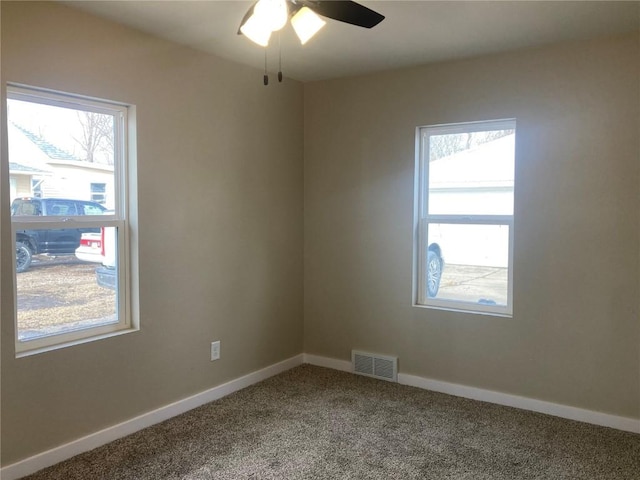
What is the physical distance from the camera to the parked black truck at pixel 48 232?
8.39 ft

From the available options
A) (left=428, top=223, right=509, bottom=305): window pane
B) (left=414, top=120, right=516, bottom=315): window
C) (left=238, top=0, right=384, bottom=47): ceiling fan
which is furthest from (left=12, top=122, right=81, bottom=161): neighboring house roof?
(left=428, top=223, right=509, bottom=305): window pane

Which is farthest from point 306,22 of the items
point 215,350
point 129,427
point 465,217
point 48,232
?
point 129,427

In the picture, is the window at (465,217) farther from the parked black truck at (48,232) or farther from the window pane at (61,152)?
the parked black truck at (48,232)

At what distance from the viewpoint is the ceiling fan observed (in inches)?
79.4

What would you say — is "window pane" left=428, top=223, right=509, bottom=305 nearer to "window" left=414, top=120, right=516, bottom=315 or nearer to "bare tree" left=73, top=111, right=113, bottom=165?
"window" left=414, top=120, right=516, bottom=315

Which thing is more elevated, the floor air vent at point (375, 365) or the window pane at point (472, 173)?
the window pane at point (472, 173)

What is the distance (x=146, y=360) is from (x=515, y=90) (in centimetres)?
295

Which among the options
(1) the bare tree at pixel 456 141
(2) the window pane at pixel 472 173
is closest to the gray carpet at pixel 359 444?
(2) the window pane at pixel 472 173

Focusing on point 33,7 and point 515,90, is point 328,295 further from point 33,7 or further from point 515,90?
point 33,7

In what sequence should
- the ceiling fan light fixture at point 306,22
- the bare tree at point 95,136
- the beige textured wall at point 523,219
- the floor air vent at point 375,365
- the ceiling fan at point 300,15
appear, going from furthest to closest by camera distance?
the floor air vent at point 375,365 < the beige textured wall at point 523,219 < the bare tree at point 95,136 < the ceiling fan light fixture at point 306,22 < the ceiling fan at point 300,15

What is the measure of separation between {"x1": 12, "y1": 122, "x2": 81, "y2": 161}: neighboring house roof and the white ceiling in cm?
70

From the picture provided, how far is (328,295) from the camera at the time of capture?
4.27m

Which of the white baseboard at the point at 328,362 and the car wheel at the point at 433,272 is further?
the white baseboard at the point at 328,362

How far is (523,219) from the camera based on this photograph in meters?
3.36
